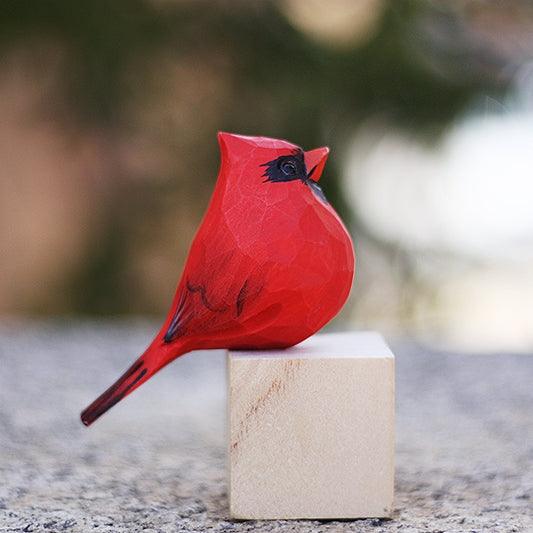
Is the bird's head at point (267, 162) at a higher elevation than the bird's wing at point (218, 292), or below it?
higher

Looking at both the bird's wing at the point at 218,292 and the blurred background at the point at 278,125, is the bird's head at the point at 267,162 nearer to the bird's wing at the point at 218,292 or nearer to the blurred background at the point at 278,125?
the bird's wing at the point at 218,292

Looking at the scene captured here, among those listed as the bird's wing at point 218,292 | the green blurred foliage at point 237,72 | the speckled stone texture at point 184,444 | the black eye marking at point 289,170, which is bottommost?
the speckled stone texture at point 184,444

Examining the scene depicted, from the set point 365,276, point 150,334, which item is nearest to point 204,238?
point 150,334

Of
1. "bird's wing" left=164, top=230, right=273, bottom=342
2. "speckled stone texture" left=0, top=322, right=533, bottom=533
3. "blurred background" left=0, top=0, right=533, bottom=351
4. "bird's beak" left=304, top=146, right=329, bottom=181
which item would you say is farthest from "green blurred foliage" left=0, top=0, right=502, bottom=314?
"bird's wing" left=164, top=230, right=273, bottom=342

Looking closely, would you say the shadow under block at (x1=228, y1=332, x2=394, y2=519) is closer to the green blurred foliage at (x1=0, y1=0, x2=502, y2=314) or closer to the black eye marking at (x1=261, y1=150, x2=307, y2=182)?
the black eye marking at (x1=261, y1=150, x2=307, y2=182)

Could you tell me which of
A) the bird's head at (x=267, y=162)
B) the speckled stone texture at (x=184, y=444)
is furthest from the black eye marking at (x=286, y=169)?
the speckled stone texture at (x=184, y=444)

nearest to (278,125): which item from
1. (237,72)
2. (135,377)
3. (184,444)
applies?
(237,72)
